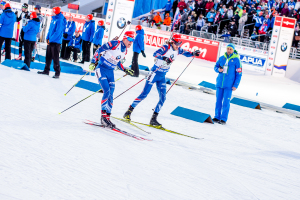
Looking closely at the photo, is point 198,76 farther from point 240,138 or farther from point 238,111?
point 240,138

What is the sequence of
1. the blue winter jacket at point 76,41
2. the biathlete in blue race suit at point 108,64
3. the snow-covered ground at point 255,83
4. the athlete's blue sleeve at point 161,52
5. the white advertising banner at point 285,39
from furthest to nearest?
the white advertising banner at point 285,39 → the blue winter jacket at point 76,41 → the snow-covered ground at point 255,83 → the athlete's blue sleeve at point 161,52 → the biathlete in blue race suit at point 108,64

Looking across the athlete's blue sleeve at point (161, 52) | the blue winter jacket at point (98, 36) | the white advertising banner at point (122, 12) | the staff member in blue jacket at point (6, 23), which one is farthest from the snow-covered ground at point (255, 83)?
the athlete's blue sleeve at point (161, 52)

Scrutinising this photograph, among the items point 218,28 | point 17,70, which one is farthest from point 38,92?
point 218,28

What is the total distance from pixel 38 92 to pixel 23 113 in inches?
79.0

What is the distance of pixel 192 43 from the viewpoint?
776 inches

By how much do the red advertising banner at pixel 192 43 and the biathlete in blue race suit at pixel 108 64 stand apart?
13648 mm

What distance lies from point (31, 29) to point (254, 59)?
11.2 m

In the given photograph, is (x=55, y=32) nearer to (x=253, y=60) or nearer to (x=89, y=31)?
(x=89, y=31)

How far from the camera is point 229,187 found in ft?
13.6

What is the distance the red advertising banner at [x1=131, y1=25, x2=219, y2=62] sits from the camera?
62.6ft

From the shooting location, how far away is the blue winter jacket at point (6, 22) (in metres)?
10.0

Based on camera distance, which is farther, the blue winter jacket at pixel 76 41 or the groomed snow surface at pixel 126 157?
the blue winter jacket at pixel 76 41

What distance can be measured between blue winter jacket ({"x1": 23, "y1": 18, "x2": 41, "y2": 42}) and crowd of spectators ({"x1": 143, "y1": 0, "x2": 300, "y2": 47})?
11195 mm

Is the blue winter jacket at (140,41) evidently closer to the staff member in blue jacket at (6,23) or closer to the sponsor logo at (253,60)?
the staff member in blue jacket at (6,23)
